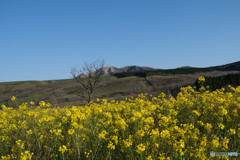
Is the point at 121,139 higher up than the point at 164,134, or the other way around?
the point at 164,134

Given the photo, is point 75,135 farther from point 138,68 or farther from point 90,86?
point 138,68

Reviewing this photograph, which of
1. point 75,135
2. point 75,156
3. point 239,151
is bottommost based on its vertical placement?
point 239,151

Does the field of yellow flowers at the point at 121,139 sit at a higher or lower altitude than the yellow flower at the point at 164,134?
lower

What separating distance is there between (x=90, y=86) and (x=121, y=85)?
1835 cm

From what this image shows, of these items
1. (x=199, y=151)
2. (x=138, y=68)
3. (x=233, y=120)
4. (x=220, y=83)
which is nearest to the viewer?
(x=199, y=151)

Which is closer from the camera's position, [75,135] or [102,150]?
[75,135]

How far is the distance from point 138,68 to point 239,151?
187996 mm

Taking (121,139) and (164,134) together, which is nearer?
(164,134)

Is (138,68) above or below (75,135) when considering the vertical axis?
above

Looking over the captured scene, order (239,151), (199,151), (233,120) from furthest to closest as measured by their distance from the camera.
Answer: (233,120) → (239,151) → (199,151)

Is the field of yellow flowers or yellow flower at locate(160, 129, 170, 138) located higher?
yellow flower at locate(160, 129, 170, 138)

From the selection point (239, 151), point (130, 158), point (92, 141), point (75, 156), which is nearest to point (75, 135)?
point (75, 156)

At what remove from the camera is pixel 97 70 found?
19.4 m

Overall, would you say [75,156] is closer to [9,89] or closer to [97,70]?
[97,70]
